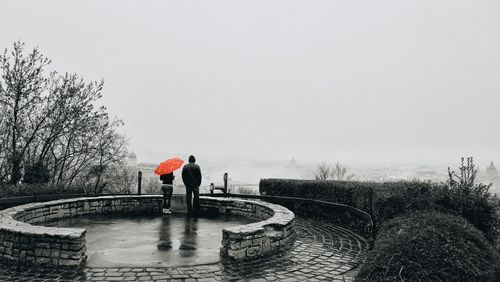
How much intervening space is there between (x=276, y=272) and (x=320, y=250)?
1823mm

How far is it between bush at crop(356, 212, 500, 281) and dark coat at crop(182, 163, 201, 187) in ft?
20.4

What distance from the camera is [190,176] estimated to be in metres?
10.3

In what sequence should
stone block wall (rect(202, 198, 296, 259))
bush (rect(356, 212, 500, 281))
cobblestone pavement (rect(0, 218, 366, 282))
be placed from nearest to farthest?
1. bush (rect(356, 212, 500, 281))
2. cobblestone pavement (rect(0, 218, 366, 282))
3. stone block wall (rect(202, 198, 296, 259))

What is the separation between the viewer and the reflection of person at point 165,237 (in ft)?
22.5

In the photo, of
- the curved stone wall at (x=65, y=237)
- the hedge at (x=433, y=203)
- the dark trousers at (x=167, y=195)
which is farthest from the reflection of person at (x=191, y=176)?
the hedge at (x=433, y=203)

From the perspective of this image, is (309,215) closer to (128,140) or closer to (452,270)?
(452,270)

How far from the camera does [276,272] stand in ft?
18.7

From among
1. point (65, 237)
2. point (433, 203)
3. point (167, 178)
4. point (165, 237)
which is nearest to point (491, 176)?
point (433, 203)

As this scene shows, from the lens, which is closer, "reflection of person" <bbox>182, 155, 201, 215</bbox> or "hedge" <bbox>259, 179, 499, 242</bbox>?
"hedge" <bbox>259, 179, 499, 242</bbox>

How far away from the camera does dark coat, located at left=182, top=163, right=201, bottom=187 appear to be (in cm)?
1030

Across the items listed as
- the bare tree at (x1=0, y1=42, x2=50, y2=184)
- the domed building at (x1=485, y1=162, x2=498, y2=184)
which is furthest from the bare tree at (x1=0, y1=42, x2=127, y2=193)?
the domed building at (x1=485, y1=162, x2=498, y2=184)

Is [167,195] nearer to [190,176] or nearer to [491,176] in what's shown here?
[190,176]

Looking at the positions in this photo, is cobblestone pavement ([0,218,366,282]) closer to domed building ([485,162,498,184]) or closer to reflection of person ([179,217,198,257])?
reflection of person ([179,217,198,257])

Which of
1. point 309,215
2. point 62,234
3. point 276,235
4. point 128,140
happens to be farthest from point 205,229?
point 128,140
